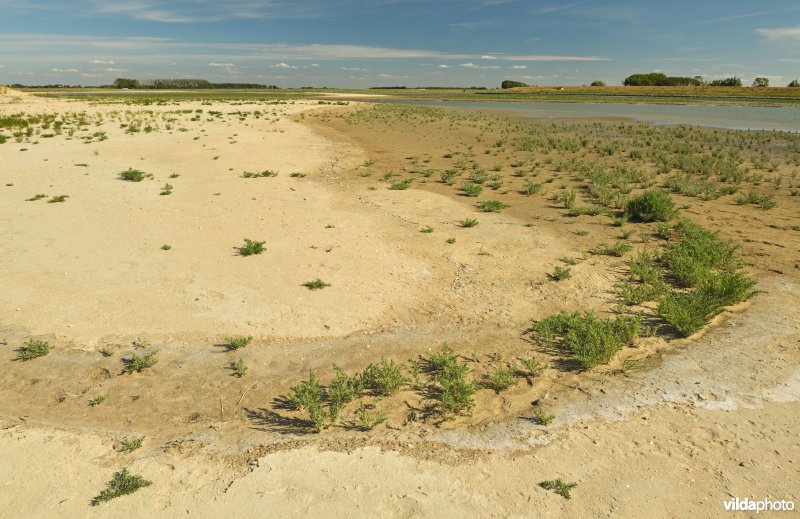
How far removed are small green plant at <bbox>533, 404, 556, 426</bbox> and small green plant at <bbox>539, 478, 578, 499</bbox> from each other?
83cm

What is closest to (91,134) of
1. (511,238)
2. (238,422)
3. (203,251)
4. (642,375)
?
(203,251)

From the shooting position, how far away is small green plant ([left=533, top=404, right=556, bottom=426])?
5.00 meters

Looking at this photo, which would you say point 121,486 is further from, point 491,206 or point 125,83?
point 125,83

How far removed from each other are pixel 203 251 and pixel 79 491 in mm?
6179

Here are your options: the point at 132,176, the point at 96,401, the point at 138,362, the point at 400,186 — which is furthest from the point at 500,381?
the point at 132,176

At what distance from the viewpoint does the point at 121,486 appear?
4.12 meters

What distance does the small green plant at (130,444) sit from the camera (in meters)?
4.63

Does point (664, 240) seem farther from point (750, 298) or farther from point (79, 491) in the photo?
point (79, 491)

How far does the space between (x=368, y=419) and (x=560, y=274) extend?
205 inches

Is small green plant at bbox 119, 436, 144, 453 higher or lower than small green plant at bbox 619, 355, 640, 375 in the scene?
lower

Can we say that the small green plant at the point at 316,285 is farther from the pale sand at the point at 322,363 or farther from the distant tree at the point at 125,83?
the distant tree at the point at 125,83

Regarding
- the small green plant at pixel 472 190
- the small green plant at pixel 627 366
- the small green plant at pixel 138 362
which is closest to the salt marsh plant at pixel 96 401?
the small green plant at pixel 138 362

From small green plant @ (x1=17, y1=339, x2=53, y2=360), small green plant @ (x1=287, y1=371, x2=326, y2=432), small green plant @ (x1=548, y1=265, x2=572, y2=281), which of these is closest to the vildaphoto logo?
small green plant @ (x1=287, y1=371, x2=326, y2=432)

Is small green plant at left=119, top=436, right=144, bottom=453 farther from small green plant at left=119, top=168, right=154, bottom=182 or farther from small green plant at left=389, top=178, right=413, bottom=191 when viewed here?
small green plant at left=119, top=168, right=154, bottom=182
